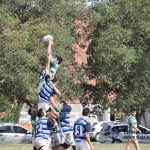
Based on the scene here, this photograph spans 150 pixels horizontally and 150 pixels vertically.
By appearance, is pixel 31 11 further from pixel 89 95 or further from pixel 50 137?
pixel 50 137

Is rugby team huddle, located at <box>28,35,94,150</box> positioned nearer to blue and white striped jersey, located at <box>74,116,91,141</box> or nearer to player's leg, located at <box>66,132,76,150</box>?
blue and white striped jersey, located at <box>74,116,91,141</box>

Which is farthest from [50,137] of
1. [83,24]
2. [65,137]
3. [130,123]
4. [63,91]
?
[83,24]

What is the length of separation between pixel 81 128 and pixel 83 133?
14 cm

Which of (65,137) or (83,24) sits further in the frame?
(83,24)

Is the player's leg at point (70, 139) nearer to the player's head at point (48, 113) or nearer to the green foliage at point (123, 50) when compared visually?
the player's head at point (48, 113)

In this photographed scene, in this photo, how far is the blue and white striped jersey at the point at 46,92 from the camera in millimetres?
13586

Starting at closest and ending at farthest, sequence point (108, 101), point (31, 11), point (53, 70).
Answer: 1. point (53, 70)
2. point (31, 11)
3. point (108, 101)

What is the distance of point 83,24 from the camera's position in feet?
123

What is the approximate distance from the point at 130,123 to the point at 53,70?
8.36 metres

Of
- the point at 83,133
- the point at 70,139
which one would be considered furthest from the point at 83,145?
the point at 70,139

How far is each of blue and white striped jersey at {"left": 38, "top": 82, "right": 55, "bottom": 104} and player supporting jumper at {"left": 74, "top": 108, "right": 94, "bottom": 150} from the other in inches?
38.1

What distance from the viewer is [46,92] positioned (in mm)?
13594

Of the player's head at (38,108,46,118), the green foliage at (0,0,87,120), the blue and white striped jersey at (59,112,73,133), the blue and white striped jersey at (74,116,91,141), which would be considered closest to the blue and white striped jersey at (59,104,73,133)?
the blue and white striped jersey at (59,112,73,133)

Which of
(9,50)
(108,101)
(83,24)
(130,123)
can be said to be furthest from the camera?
(108,101)
